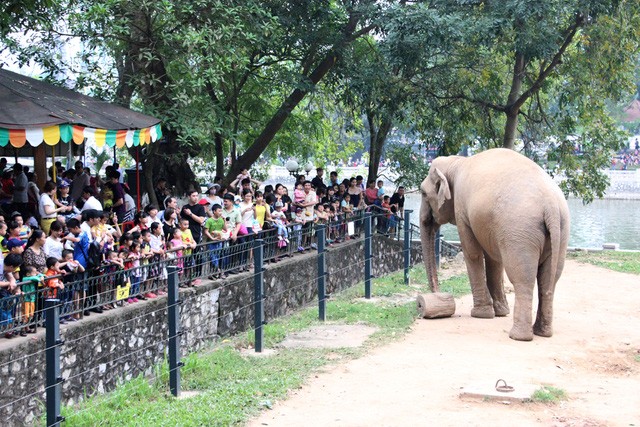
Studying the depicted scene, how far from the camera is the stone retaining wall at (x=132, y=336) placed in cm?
804

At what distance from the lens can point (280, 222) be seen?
14.4 metres

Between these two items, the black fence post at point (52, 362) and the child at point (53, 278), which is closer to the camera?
the black fence post at point (52, 362)

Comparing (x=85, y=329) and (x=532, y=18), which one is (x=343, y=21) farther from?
(x=85, y=329)

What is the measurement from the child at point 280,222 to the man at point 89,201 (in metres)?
2.79

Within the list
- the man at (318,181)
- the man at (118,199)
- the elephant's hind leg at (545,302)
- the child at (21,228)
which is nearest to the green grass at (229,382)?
the elephant's hind leg at (545,302)

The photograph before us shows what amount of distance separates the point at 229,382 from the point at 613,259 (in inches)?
579

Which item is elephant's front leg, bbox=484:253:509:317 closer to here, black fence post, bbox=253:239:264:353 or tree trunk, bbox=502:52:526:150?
black fence post, bbox=253:239:264:353

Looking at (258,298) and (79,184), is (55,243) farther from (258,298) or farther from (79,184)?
(79,184)

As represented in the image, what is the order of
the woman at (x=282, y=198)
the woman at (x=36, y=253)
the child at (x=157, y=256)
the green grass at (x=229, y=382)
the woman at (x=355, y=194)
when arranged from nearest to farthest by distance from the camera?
the green grass at (x=229, y=382) → the woman at (x=36, y=253) → the child at (x=157, y=256) → the woman at (x=282, y=198) → the woman at (x=355, y=194)

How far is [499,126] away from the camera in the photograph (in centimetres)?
2409

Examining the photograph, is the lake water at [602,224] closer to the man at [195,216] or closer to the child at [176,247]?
the man at [195,216]

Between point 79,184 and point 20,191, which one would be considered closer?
point 20,191

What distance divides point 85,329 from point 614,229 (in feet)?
110

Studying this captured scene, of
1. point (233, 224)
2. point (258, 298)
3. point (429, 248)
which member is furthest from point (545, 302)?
point (233, 224)
